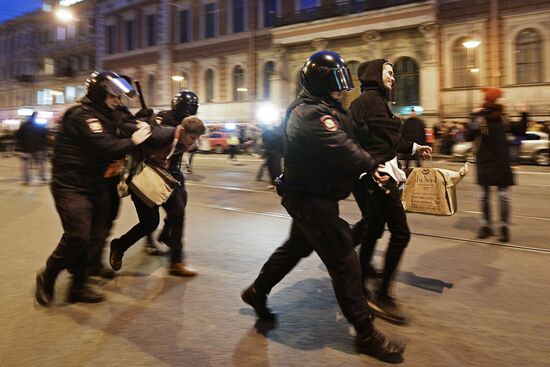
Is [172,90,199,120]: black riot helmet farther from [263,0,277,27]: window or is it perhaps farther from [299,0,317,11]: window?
[263,0,277,27]: window

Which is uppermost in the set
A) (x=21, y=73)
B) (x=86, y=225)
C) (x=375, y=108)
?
(x=21, y=73)

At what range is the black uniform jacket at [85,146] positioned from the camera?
3.45m

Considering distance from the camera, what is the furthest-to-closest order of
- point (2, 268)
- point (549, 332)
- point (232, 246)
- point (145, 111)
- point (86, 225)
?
point (232, 246) → point (2, 268) → point (145, 111) → point (86, 225) → point (549, 332)

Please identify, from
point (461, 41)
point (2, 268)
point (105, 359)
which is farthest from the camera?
point (461, 41)

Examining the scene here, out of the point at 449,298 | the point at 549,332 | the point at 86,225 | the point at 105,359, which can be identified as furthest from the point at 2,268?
the point at 549,332

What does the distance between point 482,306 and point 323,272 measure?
1.44 metres

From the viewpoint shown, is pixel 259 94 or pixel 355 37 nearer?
pixel 355 37

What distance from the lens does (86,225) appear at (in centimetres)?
361

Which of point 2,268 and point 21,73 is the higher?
point 21,73

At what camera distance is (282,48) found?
29531mm

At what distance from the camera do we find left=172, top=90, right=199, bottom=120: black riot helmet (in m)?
4.50

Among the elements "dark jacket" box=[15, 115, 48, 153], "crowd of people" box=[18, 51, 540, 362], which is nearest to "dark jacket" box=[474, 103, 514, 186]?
"crowd of people" box=[18, 51, 540, 362]

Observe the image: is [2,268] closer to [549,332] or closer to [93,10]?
[549,332]

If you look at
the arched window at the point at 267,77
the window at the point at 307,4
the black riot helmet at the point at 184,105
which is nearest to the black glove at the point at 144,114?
the black riot helmet at the point at 184,105
